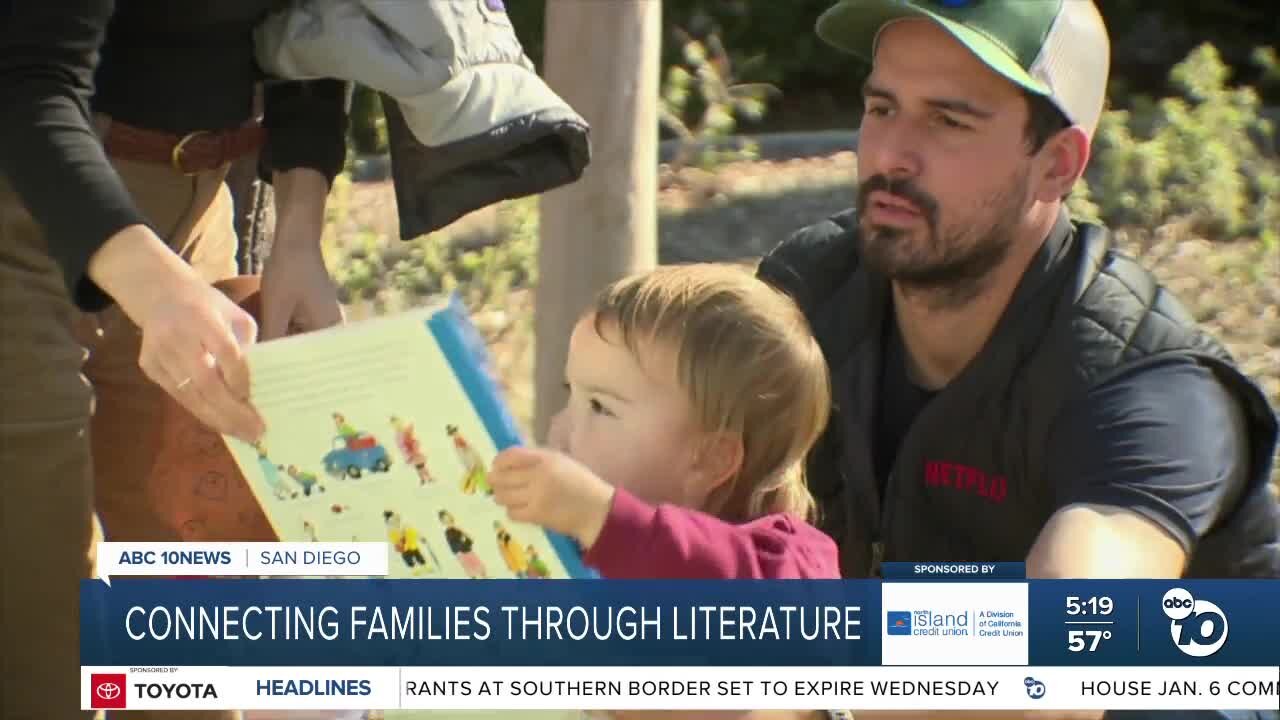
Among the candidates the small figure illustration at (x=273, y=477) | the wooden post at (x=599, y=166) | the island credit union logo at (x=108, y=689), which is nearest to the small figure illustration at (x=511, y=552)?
the small figure illustration at (x=273, y=477)

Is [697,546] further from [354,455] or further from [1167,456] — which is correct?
[1167,456]

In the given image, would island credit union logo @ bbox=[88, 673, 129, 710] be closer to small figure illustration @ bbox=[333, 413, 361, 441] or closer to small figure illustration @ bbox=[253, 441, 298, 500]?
small figure illustration @ bbox=[253, 441, 298, 500]

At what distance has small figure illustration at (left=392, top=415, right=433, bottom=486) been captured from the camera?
1.95 m

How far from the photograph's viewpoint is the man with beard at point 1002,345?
244 cm

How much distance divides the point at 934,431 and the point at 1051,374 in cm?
17

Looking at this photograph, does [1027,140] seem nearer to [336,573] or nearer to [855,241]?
[855,241]

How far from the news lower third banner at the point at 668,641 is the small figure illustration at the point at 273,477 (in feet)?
0.32

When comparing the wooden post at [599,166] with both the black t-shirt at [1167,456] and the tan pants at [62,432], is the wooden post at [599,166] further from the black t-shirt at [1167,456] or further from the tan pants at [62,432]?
the black t-shirt at [1167,456]

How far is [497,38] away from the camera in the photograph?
2.59 metres

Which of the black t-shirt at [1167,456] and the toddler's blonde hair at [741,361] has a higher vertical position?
the toddler's blonde hair at [741,361]

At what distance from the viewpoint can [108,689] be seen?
2434 millimetres

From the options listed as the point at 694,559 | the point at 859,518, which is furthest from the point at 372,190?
the point at 694,559

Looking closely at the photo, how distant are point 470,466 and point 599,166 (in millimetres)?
1550

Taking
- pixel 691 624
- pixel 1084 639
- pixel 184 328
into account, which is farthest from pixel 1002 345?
pixel 184 328
